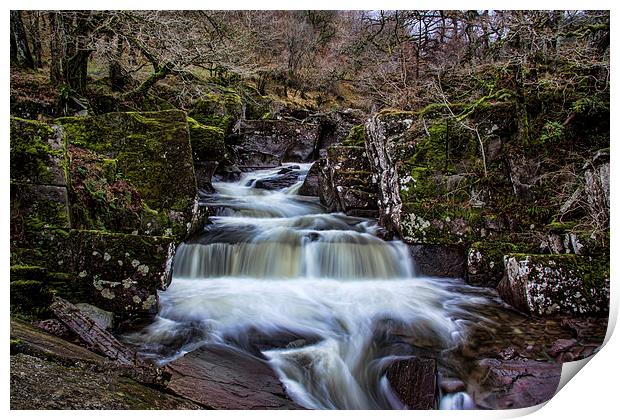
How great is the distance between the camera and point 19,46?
13.9 ft

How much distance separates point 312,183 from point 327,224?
6.88 ft

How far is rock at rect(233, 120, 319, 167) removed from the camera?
9078mm

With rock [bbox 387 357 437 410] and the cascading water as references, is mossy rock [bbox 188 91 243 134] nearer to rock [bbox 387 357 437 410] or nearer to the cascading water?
the cascading water

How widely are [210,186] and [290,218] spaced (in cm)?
201

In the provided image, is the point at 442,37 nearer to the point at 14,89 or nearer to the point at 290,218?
the point at 290,218

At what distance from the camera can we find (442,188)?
15.2 feet

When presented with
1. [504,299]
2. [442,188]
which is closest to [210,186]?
[442,188]

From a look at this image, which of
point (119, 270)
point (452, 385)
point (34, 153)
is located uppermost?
point (34, 153)

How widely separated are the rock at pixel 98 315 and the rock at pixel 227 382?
0.65 meters

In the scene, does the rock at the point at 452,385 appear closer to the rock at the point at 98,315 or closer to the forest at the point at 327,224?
the forest at the point at 327,224

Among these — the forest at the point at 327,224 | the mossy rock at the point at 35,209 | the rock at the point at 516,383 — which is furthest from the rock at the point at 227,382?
the mossy rock at the point at 35,209

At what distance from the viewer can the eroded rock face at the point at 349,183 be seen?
588cm

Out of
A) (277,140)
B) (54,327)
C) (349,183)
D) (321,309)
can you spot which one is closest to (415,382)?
(321,309)

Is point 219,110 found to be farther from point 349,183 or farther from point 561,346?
point 561,346
